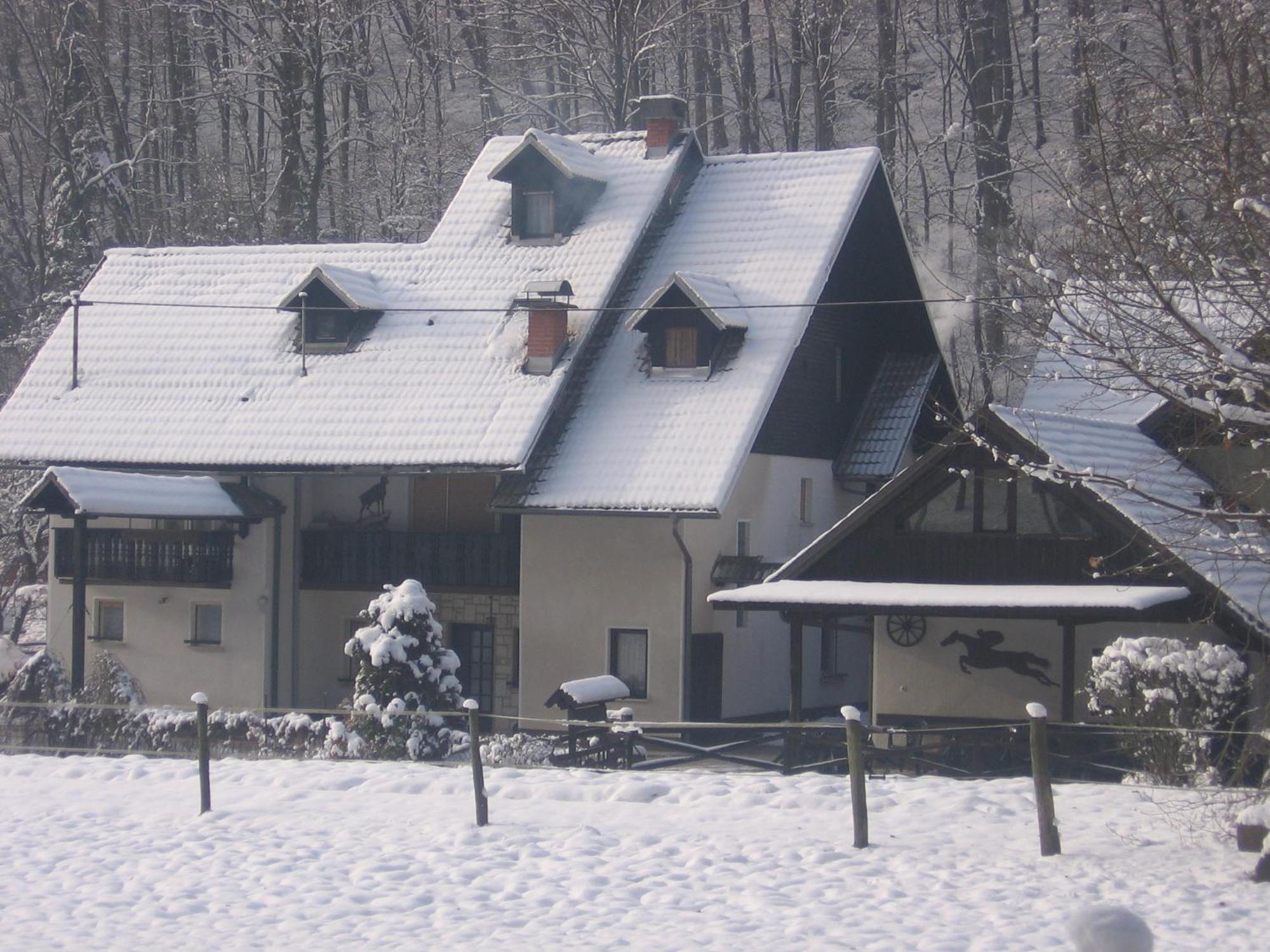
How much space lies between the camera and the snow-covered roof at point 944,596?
61.2ft

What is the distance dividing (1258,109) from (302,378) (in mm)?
19237

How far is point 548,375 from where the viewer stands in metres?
25.5

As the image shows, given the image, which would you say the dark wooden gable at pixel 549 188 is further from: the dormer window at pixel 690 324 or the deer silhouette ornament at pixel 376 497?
the deer silhouette ornament at pixel 376 497

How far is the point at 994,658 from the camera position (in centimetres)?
2141

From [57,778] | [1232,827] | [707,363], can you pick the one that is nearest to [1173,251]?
[1232,827]

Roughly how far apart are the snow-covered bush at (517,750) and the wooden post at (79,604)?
A: 27.6ft

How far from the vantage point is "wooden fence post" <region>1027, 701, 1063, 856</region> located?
11602 millimetres

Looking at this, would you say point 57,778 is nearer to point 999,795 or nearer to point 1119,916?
point 999,795

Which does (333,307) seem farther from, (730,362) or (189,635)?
(730,362)

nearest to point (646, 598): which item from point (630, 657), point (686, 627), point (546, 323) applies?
point (686, 627)

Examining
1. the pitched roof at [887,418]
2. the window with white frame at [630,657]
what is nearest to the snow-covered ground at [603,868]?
the window with white frame at [630,657]

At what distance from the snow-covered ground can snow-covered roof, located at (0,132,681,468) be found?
9911mm

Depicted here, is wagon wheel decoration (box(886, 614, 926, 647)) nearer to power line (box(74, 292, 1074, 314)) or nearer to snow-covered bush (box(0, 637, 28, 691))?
power line (box(74, 292, 1074, 314))

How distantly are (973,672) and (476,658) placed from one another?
8.45 metres
